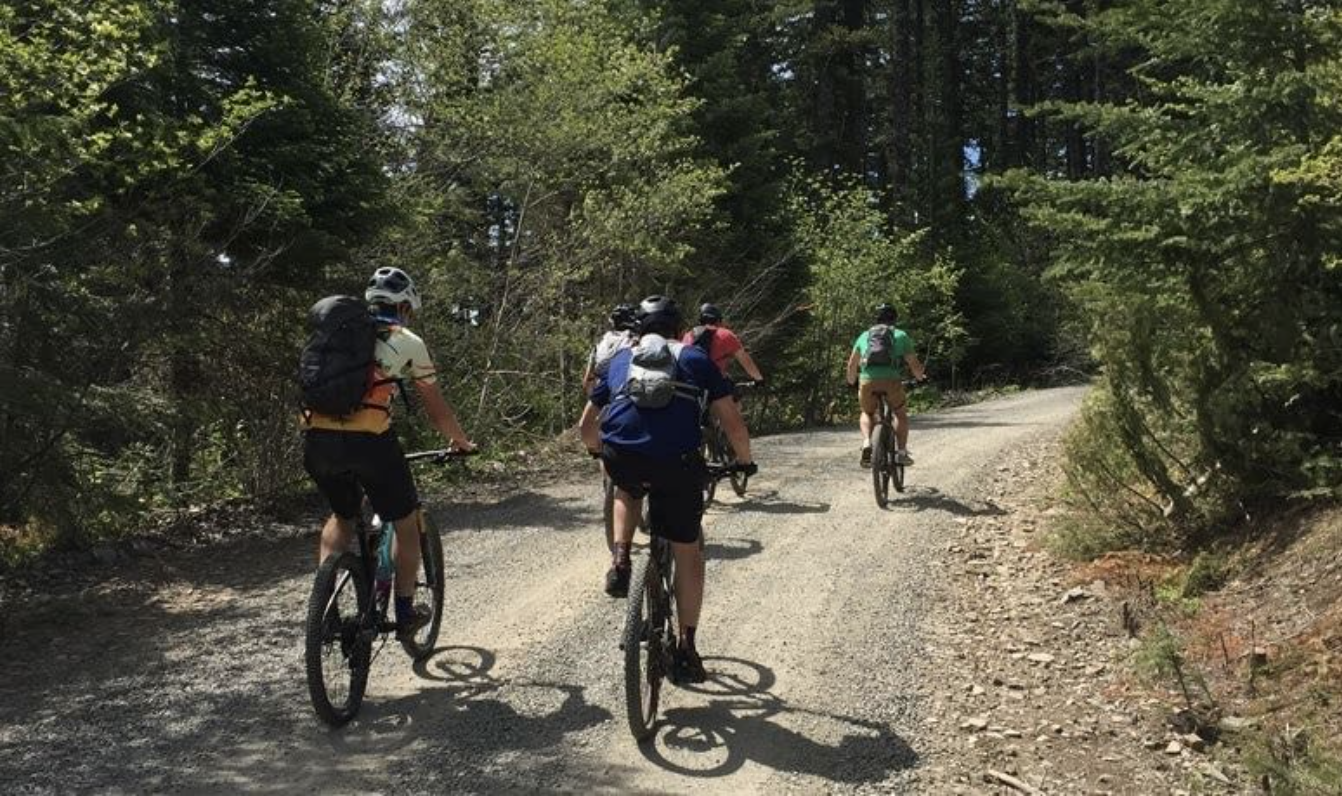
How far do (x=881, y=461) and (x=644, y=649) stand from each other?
5689 millimetres

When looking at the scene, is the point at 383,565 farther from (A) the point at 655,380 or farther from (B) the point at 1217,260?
(B) the point at 1217,260

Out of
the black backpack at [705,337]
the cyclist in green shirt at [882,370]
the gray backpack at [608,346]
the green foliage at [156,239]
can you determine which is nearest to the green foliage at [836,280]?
the cyclist in green shirt at [882,370]

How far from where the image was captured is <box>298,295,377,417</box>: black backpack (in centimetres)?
462

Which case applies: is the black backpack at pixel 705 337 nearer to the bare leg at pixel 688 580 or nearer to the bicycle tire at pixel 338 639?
the bare leg at pixel 688 580

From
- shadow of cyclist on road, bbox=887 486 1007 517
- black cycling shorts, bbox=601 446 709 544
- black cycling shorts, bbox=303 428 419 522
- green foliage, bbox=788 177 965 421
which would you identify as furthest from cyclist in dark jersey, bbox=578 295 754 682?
green foliage, bbox=788 177 965 421

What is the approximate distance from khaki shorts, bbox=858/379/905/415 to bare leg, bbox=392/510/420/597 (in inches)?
250

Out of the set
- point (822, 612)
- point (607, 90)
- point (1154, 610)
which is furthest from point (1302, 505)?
point (607, 90)

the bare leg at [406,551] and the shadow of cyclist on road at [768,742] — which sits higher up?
the bare leg at [406,551]

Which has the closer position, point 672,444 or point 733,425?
point 672,444

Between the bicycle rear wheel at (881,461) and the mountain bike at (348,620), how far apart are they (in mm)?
5616

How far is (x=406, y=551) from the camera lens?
5.13 metres

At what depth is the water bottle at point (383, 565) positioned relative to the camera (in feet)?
16.7

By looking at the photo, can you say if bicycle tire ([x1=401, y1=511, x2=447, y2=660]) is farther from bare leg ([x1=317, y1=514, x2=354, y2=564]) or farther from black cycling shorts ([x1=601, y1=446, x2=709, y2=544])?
black cycling shorts ([x1=601, y1=446, x2=709, y2=544])

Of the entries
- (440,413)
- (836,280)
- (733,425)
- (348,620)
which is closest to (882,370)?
(733,425)
